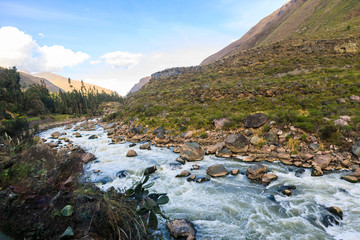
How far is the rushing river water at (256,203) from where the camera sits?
5.50m

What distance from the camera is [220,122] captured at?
15.8 meters

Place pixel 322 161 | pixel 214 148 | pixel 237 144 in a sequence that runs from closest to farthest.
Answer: pixel 322 161
pixel 237 144
pixel 214 148

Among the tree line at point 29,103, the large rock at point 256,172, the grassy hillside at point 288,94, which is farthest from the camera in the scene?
the tree line at point 29,103

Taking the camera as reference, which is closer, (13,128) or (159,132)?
(13,128)

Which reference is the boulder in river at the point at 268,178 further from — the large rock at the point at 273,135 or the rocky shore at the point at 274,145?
the large rock at the point at 273,135

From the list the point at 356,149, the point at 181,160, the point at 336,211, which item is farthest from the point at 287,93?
the point at 336,211

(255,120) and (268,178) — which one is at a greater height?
(255,120)

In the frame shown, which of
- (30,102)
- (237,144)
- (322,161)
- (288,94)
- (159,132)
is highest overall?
(30,102)

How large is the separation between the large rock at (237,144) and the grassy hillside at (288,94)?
2.69 meters

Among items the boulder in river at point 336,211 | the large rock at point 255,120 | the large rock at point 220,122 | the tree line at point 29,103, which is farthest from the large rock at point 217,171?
the tree line at point 29,103

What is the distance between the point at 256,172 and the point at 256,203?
2221 millimetres

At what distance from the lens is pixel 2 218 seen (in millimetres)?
2773

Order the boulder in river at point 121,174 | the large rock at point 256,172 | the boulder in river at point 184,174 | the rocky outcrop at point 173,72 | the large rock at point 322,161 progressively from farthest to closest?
1. the rocky outcrop at point 173,72
2. the boulder in river at point 121,174
3. the boulder in river at point 184,174
4. the large rock at point 322,161
5. the large rock at point 256,172

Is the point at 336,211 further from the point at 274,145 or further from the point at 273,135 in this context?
the point at 273,135
